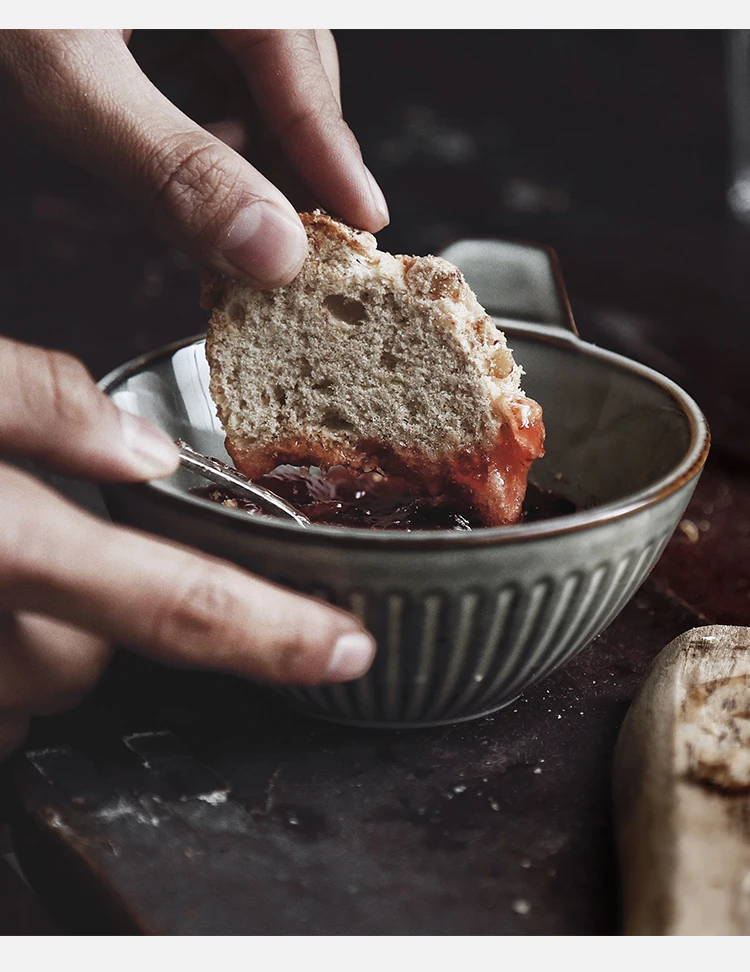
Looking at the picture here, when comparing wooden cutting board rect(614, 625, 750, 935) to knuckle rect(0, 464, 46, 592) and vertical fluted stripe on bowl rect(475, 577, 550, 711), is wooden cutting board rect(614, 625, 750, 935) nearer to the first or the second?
vertical fluted stripe on bowl rect(475, 577, 550, 711)

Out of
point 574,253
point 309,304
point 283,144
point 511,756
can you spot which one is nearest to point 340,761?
point 511,756

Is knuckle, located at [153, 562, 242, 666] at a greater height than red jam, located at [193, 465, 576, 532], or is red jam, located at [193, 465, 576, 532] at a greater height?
knuckle, located at [153, 562, 242, 666]

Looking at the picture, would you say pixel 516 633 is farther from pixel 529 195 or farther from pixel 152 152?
pixel 529 195

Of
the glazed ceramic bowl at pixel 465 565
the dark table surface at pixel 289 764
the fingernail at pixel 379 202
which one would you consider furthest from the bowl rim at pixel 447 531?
the fingernail at pixel 379 202

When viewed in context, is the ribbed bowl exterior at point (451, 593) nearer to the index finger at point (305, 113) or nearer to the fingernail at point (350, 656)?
the fingernail at point (350, 656)

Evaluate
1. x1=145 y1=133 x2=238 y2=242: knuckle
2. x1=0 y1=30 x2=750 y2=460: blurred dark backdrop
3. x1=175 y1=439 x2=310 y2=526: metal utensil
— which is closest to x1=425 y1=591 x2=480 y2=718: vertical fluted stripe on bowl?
x1=175 y1=439 x2=310 y2=526: metal utensil

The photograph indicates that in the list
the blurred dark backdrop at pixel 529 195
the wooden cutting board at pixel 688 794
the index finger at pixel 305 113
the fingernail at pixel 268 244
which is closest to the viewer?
the wooden cutting board at pixel 688 794
